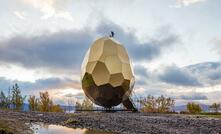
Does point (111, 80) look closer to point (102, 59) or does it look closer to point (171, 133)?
point (102, 59)

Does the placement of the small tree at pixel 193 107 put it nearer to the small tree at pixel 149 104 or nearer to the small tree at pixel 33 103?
the small tree at pixel 149 104

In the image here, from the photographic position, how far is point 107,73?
4047 cm

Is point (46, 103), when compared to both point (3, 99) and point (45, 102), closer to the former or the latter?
point (45, 102)

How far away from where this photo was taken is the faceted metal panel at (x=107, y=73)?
40.7 m

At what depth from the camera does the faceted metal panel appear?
40.7m

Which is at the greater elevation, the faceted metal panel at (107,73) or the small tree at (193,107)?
the faceted metal panel at (107,73)

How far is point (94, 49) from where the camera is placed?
42.7m

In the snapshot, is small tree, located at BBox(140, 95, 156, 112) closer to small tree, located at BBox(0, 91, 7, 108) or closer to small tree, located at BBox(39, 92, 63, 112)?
small tree, located at BBox(39, 92, 63, 112)

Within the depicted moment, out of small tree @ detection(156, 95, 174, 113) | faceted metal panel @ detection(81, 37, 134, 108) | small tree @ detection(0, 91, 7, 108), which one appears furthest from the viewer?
small tree @ detection(0, 91, 7, 108)

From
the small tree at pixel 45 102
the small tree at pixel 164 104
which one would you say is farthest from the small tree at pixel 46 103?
the small tree at pixel 164 104

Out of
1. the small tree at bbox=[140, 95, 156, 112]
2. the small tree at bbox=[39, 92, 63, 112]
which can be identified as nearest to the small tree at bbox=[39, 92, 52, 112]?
the small tree at bbox=[39, 92, 63, 112]

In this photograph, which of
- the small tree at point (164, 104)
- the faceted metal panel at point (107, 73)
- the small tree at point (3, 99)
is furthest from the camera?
the small tree at point (3, 99)

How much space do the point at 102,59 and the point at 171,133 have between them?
70.3 feet

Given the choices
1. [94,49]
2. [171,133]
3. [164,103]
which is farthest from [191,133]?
[164,103]
